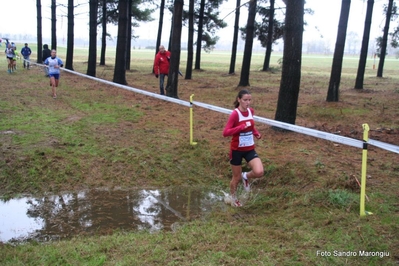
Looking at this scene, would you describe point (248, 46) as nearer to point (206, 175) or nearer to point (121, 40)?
point (121, 40)

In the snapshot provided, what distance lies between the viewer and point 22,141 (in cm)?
856

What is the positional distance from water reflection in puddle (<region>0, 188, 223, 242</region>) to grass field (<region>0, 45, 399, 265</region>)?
13.0 inches

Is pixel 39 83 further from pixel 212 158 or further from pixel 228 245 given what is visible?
pixel 228 245

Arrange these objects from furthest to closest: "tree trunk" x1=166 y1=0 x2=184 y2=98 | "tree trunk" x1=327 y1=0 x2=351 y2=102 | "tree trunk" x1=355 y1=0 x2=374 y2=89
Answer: "tree trunk" x1=355 y1=0 x2=374 y2=89
"tree trunk" x1=166 y1=0 x2=184 y2=98
"tree trunk" x1=327 y1=0 x2=351 y2=102

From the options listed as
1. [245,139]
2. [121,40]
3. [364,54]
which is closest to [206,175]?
[245,139]

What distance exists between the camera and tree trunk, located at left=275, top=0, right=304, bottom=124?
9.20 metres

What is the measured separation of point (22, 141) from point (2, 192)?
221 cm

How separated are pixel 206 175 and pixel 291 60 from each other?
379 cm

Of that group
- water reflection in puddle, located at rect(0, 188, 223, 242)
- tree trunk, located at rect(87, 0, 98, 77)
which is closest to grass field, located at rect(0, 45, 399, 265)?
water reflection in puddle, located at rect(0, 188, 223, 242)

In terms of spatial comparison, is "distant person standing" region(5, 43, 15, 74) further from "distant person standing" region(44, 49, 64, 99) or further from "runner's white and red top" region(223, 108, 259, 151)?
"runner's white and red top" region(223, 108, 259, 151)

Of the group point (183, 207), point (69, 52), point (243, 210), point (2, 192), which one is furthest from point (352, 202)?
point (69, 52)

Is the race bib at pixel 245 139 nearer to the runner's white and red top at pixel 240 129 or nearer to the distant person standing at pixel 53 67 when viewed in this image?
the runner's white and red top at pixel 240 129

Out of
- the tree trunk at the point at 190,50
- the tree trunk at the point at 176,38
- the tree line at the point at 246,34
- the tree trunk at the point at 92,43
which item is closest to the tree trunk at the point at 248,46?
the tree line at the point at 246,34

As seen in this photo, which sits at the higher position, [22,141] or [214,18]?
[214,18]
